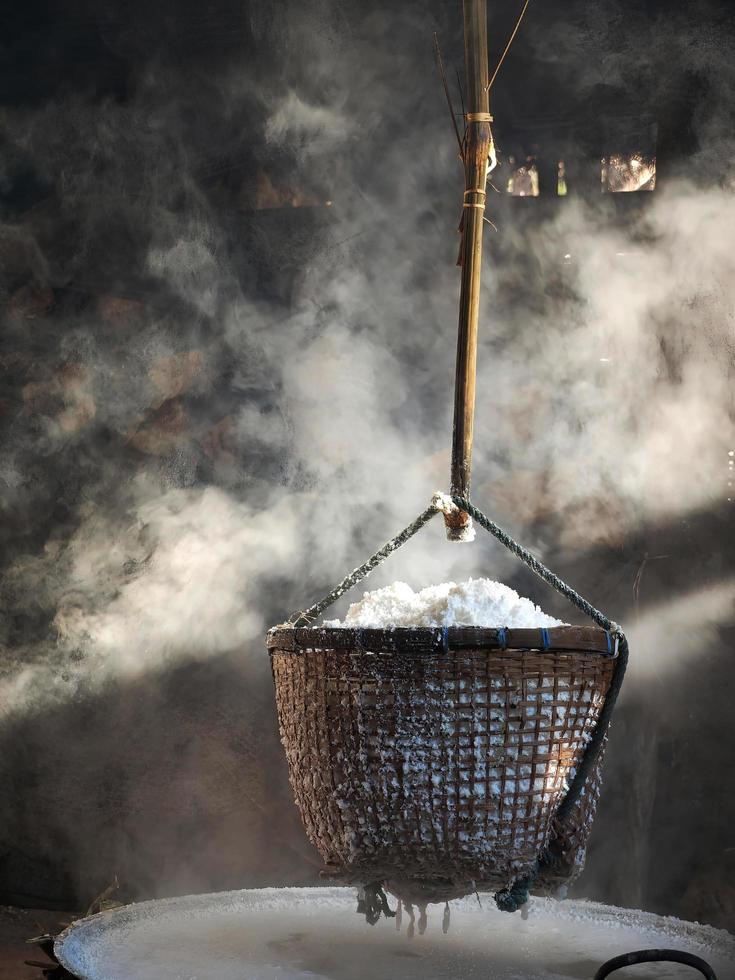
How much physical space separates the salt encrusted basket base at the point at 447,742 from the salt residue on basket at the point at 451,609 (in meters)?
0.14

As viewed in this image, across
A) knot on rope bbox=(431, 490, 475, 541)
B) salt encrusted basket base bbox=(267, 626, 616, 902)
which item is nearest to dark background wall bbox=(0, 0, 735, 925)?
knot on rope bbox=(431, 490, 475, 541)

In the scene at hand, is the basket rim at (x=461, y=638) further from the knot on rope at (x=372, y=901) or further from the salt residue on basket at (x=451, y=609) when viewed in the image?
the knot on rope at (x=372, y=901)

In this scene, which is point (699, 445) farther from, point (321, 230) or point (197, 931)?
point (197, 931)

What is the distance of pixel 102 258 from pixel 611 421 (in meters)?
2.20

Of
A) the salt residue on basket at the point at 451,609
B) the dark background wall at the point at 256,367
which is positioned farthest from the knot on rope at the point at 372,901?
the dark background wall at the point at 256,367

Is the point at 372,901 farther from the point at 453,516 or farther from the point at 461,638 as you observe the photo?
the point at 453,516

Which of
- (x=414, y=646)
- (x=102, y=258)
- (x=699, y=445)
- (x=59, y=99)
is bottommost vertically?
(x=414, y=646)

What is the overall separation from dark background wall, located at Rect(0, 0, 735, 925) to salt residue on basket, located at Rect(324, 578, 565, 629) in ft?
6.31

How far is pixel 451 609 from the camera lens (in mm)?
1863

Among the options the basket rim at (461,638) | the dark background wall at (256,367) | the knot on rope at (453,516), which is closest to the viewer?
the basket rim at (461,638)

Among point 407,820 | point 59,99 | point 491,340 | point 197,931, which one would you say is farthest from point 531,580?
point 59,99

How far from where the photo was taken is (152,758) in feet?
13.4

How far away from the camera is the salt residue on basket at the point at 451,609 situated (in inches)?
73.3

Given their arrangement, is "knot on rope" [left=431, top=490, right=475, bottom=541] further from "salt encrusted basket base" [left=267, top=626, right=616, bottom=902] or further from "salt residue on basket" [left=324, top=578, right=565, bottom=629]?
"salt encrusted basket base" [left=267, top=626, right=616, bottom=902]
